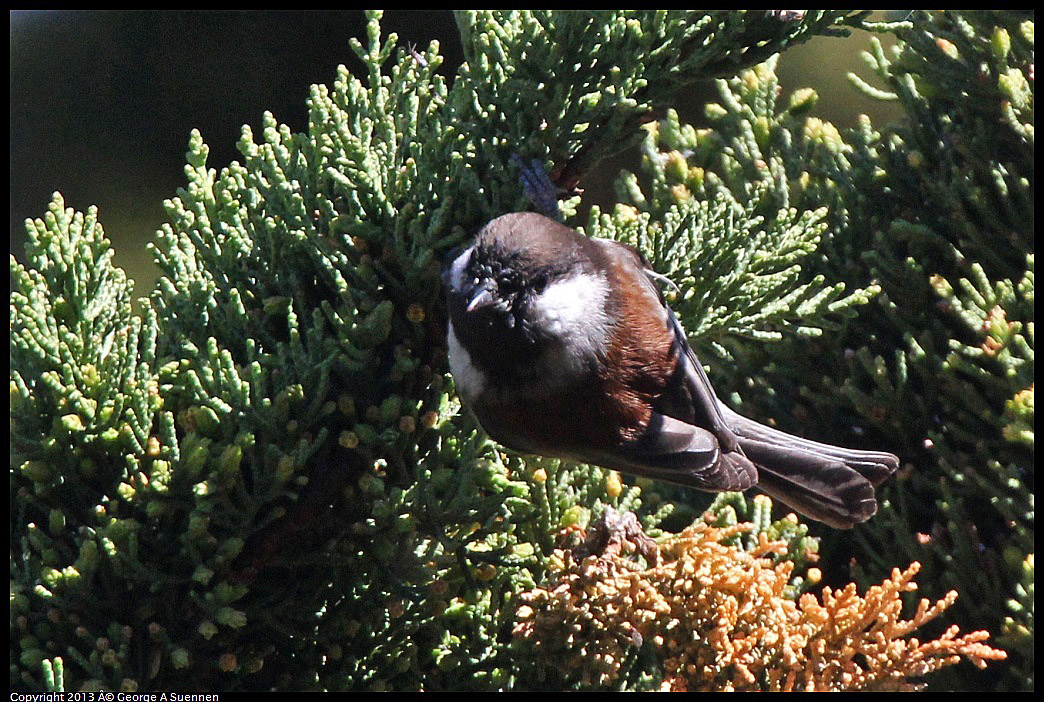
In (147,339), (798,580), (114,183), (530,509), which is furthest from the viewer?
(114,183)

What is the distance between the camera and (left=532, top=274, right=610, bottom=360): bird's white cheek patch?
217cm

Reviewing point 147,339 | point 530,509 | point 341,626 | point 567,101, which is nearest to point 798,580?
point 530,509

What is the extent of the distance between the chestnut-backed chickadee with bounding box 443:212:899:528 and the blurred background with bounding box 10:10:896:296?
5.22 ft

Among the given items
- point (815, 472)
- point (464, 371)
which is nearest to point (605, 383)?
point (464, 371)

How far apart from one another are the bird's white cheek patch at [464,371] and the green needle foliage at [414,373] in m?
0.05

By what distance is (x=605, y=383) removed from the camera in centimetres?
221

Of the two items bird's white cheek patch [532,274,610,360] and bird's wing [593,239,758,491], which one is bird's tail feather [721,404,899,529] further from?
bird's white cheek patch [532,274,610,360]

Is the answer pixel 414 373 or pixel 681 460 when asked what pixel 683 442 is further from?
pixel 414 373

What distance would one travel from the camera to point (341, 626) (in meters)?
1.95

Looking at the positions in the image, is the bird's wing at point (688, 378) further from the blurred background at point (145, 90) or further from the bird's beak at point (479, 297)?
the blurred background at point (145, 90)

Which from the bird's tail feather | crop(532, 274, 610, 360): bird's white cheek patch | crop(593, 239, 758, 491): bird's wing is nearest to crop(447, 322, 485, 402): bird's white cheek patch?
crop(532, 274, 610, 360): bird's white cheek patch

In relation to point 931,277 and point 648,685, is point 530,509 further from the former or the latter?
point 931,277

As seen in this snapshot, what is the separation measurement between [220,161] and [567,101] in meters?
2.14

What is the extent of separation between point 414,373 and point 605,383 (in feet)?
1.45
